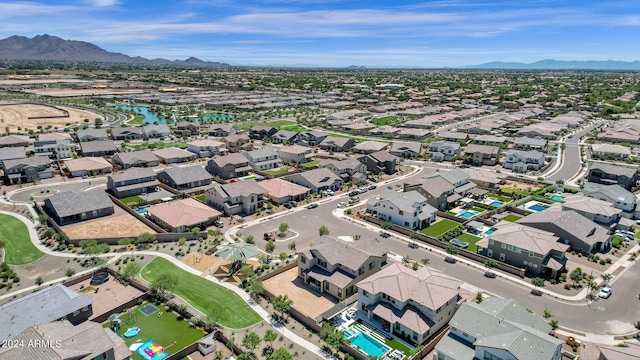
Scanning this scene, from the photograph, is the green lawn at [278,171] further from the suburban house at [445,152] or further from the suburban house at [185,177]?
the suburban house at [445,152]

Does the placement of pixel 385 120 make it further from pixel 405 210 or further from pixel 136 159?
pixel 405 210

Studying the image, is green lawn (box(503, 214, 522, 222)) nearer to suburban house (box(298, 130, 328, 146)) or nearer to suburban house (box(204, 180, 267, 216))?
suburban house (box(204, 180, 267, 216))

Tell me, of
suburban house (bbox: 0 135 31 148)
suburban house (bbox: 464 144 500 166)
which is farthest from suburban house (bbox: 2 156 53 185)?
suburban house (bbox: 464 144 500 166)

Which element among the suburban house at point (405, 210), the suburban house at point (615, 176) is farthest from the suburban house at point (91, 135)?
the suburban house at point (615, 176)

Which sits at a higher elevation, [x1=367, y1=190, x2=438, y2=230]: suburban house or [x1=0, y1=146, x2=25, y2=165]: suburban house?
[x1=0, y1=146, x2=25, y2=165]: suburban house

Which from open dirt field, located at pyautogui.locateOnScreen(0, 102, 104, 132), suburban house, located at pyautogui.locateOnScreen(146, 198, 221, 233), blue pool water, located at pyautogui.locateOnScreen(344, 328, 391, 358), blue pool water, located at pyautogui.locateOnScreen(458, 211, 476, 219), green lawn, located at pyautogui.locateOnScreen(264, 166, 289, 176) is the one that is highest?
open dirt field, located at pyautogui.locateOnScreen(0, 102, 104, 132)

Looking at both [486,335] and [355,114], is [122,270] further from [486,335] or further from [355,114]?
[355,114]
